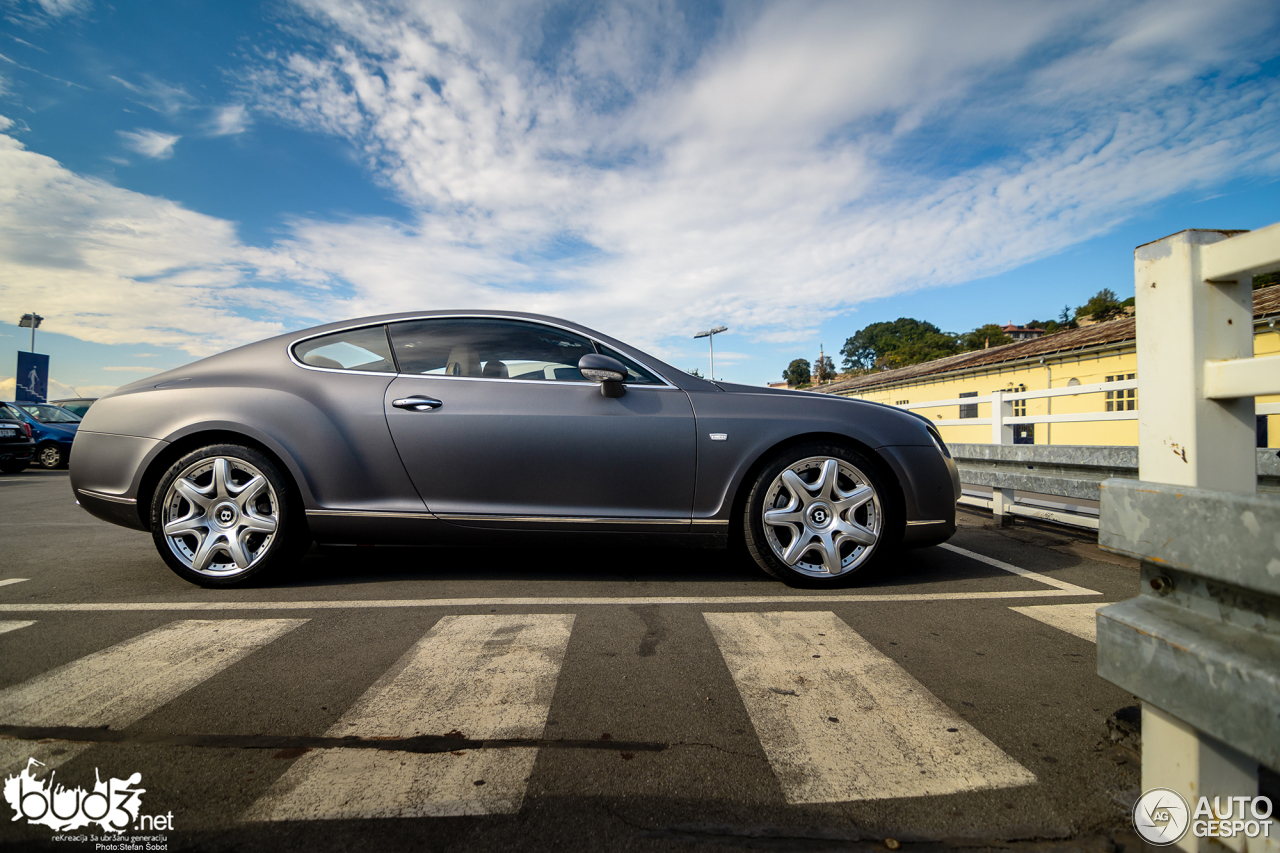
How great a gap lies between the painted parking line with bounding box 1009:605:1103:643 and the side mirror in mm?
2269

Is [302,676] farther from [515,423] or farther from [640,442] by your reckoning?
[640,442]

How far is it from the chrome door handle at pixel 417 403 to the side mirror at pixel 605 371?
33.0 inches

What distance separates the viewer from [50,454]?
51.8 ft

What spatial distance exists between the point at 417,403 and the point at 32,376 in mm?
52547

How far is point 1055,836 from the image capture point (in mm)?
1320

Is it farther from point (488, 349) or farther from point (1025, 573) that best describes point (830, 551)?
point (488, 349)

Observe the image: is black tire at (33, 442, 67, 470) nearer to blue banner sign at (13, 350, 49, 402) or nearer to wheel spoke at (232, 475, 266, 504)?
wheel spoke at (232, 475, 266, 504)

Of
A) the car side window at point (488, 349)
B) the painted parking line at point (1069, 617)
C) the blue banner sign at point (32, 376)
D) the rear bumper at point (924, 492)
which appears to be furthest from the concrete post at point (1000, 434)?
the blue banner sign at point (32, 376)

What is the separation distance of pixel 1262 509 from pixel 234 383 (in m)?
4.20

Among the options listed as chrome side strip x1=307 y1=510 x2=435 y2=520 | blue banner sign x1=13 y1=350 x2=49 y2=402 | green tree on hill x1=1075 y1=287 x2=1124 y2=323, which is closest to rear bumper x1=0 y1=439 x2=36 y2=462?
chrome side strip x1=307 y1=510 x2=435 y2=520

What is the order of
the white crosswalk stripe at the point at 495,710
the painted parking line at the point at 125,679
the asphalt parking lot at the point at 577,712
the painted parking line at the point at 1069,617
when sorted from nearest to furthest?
1. the asphalt parking lot at the point at 577,712
2. the white crosswalk stripe at the point at 495,710
3. the painted parking line at the point at 125,679
4. the painted parking line at the point at 1069,617

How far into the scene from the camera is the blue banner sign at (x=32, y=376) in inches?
1538

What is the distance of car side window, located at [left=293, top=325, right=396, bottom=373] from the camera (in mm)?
3631

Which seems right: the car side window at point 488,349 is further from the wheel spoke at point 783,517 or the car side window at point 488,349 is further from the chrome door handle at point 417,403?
the wheel spoke at point 783,517
